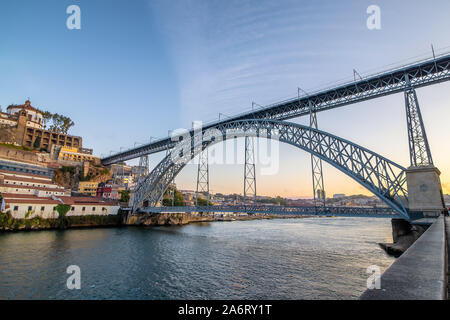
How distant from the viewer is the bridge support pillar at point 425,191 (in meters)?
14.2

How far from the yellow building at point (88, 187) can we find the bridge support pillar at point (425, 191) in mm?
60704

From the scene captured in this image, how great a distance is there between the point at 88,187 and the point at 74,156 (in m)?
11.8

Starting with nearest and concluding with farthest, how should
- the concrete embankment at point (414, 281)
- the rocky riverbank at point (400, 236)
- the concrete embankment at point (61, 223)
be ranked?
the concrete embankment at point (414, 281) → the rocky riverbank at point (400, 236) → the concrete embankment at point (61, 223)

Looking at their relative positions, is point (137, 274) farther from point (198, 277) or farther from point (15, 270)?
point (15, 270)

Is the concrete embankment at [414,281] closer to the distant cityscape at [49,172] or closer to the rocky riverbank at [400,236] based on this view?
the rocky riverbank at [400,236]

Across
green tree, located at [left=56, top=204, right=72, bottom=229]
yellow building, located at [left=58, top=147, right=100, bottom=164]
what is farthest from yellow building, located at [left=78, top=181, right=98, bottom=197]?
green tree, located at [left=56, top=204, right=72, bottom=229]

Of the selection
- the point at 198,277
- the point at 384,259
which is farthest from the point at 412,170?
the point at 198,277

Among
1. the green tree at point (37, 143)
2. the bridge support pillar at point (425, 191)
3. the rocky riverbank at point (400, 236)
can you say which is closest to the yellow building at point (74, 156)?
the green tree at point (37, 143)

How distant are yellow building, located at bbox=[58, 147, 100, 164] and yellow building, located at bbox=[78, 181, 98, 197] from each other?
9.34 meters

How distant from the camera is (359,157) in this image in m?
18.7

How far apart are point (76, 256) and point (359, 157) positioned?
2255 centimetres

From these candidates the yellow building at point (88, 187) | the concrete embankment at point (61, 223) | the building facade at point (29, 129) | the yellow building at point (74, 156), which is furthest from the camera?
the yellow building at point (74, 156)

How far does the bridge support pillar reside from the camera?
46.6 feet

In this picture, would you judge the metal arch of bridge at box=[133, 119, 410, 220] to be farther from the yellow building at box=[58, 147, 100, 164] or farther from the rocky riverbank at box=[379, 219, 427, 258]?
the yellow building at box=[58, 147, 100, 164]
